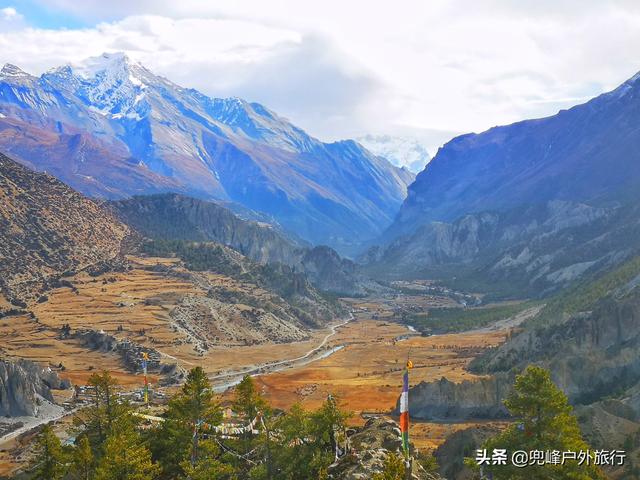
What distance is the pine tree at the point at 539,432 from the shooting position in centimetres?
3098

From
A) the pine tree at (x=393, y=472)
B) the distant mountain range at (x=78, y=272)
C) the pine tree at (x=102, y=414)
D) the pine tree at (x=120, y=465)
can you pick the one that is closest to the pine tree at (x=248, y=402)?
the pine tree at (x=120, y=465)

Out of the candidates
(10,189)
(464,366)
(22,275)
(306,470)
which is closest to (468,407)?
(464,366)

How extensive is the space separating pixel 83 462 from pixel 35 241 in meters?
154

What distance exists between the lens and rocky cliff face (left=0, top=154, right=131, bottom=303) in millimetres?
163125

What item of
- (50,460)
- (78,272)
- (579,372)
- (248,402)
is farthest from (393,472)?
(78,272)

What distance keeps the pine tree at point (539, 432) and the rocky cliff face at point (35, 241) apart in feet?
467

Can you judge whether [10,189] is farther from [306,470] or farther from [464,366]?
[306,470]

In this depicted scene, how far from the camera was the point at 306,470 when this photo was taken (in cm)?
3928

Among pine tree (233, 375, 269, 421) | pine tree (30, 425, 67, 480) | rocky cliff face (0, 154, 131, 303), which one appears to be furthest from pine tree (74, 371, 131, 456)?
rocky cliff face (0, 154, 131, 303)

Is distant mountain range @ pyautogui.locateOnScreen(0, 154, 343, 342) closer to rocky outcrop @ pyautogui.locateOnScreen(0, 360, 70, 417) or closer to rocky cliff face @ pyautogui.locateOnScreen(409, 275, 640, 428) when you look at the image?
rocky outcrop @ pyautogui.locateOnScreen(0, 360, 70, 417)

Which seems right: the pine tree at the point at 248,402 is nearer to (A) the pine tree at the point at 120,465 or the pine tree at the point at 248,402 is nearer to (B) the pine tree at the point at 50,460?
(A) the pine tree at the point at 120,465

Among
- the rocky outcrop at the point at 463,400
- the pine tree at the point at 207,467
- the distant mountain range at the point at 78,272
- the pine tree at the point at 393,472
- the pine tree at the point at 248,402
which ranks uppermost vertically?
the distant mountain range at the point at 78,272

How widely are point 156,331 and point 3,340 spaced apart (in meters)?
30.1

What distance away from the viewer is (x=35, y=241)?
584 feet
